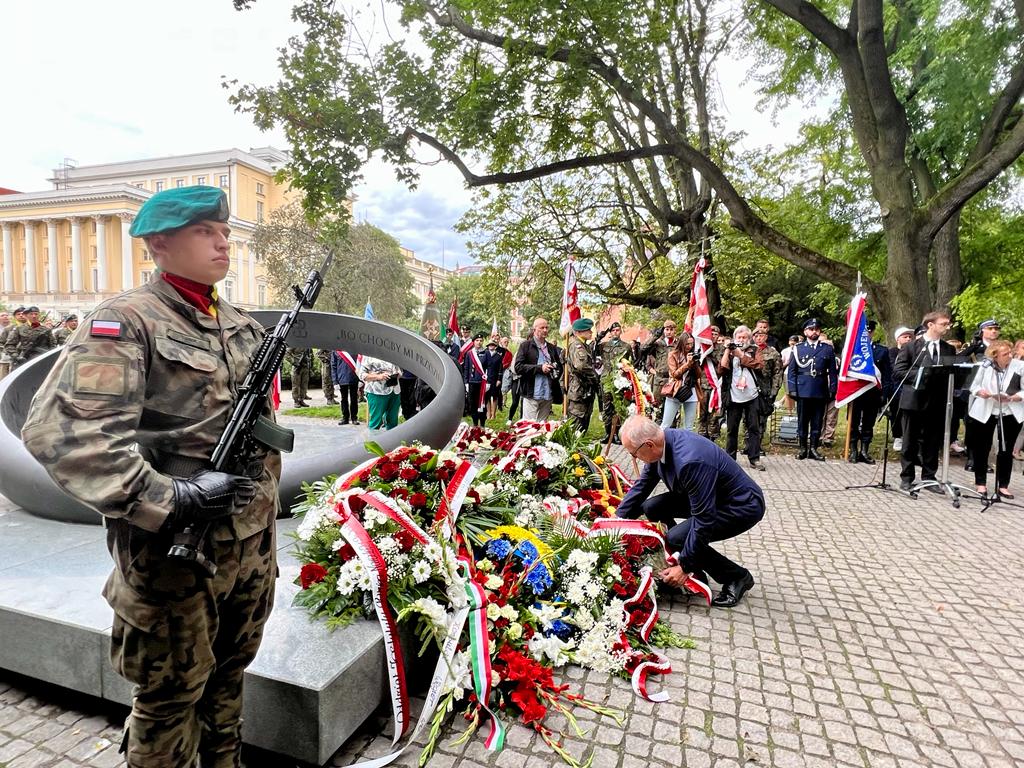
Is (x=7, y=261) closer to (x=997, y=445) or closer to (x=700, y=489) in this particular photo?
(x=700, y=489)

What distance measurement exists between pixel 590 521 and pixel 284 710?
2.67 m

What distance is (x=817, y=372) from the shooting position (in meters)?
9.93

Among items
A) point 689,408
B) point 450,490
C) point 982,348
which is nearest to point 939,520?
point 982,348

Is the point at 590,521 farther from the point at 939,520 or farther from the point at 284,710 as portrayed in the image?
the point at 939,520

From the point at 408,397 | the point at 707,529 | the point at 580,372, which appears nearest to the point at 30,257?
the point at 408,397

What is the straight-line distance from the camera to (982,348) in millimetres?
7871

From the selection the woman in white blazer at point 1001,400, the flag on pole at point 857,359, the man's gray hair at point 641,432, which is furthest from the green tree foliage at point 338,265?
the man's gray hair at point 641,432

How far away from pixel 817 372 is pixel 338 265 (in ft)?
83.0

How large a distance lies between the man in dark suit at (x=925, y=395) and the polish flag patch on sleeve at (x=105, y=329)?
8.46 m

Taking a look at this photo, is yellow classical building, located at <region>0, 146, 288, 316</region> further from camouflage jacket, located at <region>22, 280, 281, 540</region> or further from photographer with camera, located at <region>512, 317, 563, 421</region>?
camouflage jacket, located at <region>22, 280, 281, 540</region>

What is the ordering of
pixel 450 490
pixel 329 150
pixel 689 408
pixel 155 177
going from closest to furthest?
pixel 450 490, pixel 689 408, pixel 329 150, pixel 155 177

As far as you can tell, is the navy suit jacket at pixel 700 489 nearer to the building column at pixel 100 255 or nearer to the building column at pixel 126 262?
the building column at pixel 126 262

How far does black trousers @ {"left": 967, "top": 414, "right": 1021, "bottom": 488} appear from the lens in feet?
24.5

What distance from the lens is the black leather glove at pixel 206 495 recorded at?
5.30 ft
